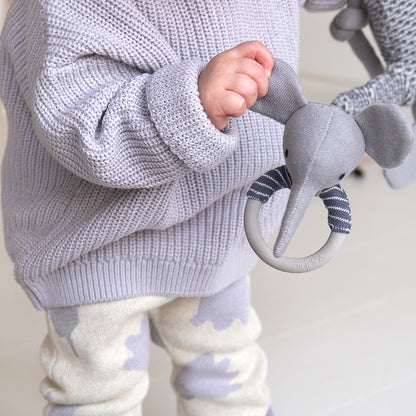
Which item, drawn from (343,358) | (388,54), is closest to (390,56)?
(388,54)

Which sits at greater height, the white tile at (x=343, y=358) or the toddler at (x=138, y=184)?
the toddler at (x=138, y=184)

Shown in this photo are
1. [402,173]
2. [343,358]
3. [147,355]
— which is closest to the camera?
[402,173]

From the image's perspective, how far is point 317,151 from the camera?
44 centimetres

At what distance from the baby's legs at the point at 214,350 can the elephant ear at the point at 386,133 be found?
29 cm

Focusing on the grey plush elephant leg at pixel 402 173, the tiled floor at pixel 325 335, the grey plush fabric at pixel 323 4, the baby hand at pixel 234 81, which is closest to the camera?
the baby hand at pixel 234 81

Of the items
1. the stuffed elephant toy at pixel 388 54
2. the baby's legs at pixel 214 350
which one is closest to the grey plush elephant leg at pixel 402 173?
the stuffed elephant toy at pixel 388 54

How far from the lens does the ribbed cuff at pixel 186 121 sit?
45 cm

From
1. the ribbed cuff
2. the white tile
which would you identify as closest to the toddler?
the ribbed cuff

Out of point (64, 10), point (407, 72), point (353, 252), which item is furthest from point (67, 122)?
point (353, 252)

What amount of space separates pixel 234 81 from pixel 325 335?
0.65 meters

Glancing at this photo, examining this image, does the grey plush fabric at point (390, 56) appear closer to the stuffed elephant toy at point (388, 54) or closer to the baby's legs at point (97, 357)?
the stuffed elephant toy at point (388, 54)

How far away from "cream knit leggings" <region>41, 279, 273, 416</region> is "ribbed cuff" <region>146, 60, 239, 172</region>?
22 cm

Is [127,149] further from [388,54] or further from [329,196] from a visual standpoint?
[388,54]

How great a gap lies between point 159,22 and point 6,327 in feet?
2.08
